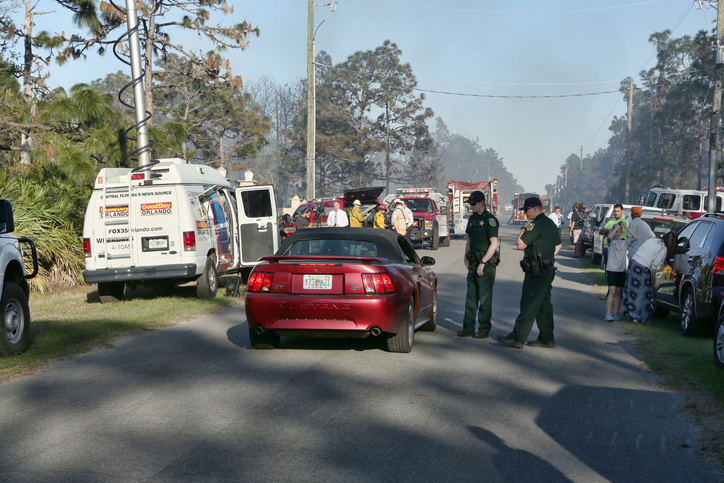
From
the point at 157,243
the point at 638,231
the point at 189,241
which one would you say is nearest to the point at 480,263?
the point at 638,231

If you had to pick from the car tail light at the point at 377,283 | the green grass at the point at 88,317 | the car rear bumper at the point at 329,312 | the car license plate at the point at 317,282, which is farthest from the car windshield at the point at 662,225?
the car license plate at the point at 317,282

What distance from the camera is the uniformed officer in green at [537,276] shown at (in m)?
8.86

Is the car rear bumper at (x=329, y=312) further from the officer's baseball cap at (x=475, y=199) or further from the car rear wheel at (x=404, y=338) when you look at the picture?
the officer's baseball cap at (x=475, y=199)

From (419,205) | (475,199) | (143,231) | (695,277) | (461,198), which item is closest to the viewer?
(475,199)

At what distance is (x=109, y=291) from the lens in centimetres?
1280

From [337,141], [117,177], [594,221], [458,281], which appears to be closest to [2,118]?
[117,177]

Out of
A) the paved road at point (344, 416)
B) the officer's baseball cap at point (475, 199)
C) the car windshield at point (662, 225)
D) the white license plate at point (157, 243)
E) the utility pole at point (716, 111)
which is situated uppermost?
the utility pole at point (716, 111)

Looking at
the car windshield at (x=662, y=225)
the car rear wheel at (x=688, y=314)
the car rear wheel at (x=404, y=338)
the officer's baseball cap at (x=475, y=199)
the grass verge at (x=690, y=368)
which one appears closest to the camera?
the grass verge at (x=690, y=368)

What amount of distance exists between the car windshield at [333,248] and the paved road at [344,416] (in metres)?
1.14

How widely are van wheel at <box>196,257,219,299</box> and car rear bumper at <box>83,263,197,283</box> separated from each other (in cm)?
80

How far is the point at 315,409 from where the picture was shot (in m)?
5.93

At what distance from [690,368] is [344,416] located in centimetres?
425

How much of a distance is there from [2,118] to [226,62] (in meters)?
7.51

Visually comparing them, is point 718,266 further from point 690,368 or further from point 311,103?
point 311,103
